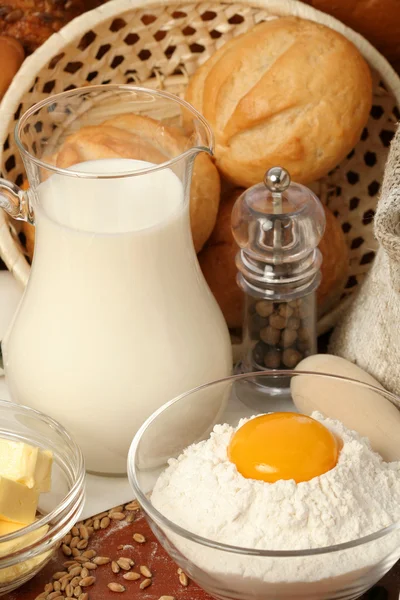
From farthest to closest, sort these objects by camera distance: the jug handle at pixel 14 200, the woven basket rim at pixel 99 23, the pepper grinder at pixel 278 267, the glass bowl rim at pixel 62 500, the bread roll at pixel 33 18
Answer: the bread roll at pixel 33 18 < the woven basket rim at pixel 99 23 < the pepper grinder at pixel 278 267 < the jug handle at pixel 14 200 < the glass bowl rim at pixel 62 500

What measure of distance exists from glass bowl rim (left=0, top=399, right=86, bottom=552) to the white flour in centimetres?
8

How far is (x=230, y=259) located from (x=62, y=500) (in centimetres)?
41

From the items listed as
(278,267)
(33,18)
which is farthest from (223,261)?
(33,18)

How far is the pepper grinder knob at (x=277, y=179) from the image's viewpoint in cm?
104

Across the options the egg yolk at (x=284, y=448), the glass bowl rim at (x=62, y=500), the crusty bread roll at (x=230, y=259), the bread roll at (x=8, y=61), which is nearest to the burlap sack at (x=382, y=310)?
the crusty bread roll at (x=230, y=259)

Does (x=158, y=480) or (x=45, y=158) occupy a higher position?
(x=45, y=158)

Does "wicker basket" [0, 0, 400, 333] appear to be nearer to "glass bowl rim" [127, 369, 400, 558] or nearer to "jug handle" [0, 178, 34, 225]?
"jug handle" [0, 178, 34, 225]

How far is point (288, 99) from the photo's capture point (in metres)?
1.11

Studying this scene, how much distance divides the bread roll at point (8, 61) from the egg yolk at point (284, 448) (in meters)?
0.61

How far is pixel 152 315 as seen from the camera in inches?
38.8

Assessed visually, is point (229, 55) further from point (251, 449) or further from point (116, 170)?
point (251, 449)

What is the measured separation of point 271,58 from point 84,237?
0.36m

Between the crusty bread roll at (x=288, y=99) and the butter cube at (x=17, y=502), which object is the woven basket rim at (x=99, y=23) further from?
the butter cube at (x=17, y=502)

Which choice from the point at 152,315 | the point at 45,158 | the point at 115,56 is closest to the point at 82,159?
the point at 45,158
